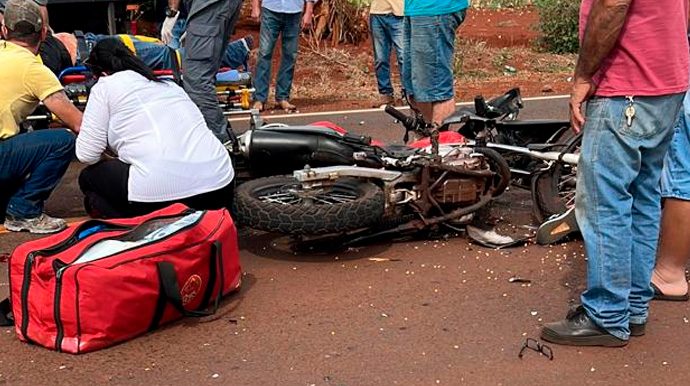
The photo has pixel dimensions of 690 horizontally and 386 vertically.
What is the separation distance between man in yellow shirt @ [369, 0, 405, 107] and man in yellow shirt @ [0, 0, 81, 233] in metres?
5.73

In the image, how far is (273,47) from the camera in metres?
11.5

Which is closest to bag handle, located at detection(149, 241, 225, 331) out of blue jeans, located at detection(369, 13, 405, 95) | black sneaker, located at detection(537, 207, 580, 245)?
black sneaker, located at detection(537, 207, 580, 245)

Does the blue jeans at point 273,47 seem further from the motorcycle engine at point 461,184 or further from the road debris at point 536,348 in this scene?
the road debris at point 536,348

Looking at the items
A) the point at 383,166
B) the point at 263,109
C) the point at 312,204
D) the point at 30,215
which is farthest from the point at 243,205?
the point at 263,109

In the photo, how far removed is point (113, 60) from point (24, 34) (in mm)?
935

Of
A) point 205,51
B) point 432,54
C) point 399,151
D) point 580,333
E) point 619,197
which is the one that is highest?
point 619,197

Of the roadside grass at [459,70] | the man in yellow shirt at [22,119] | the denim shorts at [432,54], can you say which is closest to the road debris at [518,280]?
the denim shorts at [432,54]

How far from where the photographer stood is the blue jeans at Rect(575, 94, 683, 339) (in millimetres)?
4109

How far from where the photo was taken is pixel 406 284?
5.27 meters

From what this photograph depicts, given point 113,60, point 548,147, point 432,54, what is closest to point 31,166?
point 113,60

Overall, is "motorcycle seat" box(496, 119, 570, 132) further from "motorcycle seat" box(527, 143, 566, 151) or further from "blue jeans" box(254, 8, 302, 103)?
"blue jeans" box(254, 8, 302, 103)

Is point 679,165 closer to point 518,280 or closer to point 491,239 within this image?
point 518,280

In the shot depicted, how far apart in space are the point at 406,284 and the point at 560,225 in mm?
1109

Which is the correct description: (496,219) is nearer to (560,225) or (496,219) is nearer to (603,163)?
(560,225)
